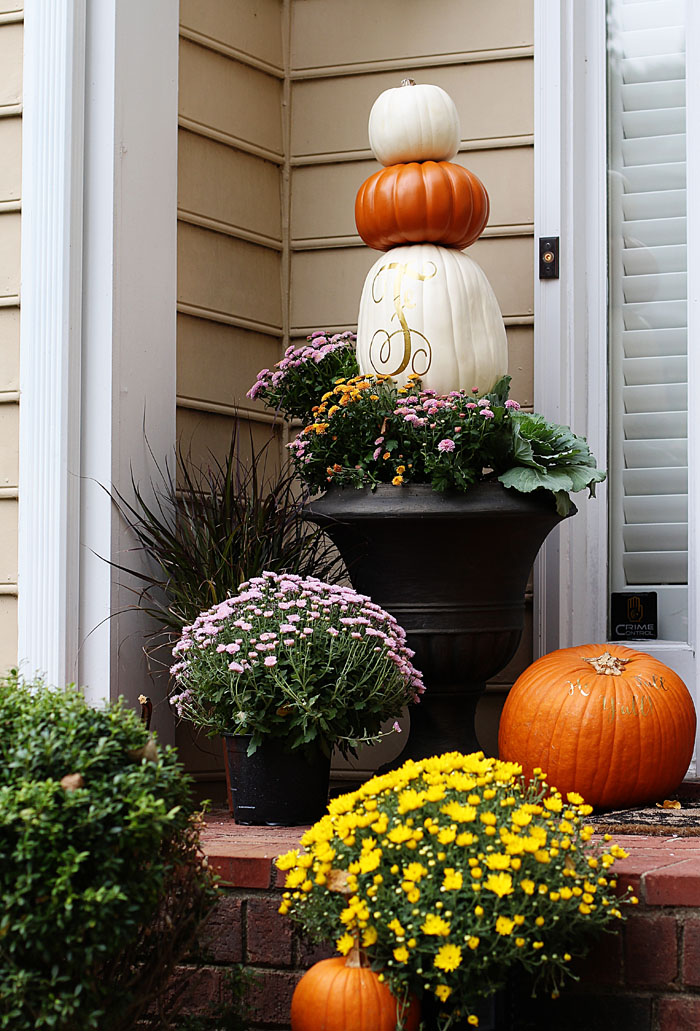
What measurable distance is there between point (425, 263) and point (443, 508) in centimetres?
59

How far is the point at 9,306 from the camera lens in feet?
8.75

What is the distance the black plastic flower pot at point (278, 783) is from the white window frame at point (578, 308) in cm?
88

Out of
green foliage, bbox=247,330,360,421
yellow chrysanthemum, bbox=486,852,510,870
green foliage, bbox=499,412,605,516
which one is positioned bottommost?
yellow chrysanthemum, bbox=486,852,510,870

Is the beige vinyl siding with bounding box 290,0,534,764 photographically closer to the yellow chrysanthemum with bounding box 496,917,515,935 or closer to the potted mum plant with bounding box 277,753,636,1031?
the potted mum plant with bounding box 277,753,636,1031

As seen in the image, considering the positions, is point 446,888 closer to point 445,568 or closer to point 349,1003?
point 349,1003

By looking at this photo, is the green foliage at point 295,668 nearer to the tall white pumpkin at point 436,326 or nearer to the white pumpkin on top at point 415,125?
the tall white pumpkin at point 436,326

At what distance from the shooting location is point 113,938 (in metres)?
1.42

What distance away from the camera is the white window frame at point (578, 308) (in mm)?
2949

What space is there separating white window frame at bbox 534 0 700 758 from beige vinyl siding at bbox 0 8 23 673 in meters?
1.26

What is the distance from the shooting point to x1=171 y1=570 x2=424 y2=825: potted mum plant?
2.16 meters

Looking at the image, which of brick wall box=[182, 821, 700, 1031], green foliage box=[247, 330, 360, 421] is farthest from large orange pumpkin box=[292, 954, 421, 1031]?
green foliage box=[247, 330, 360, 421]

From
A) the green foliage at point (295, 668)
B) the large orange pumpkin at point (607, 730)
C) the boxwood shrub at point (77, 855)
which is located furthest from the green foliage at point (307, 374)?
the boxwood shrub at point (77, 855)

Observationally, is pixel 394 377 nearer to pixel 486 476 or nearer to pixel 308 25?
pixel 486 476

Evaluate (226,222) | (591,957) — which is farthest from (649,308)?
(591,957)
